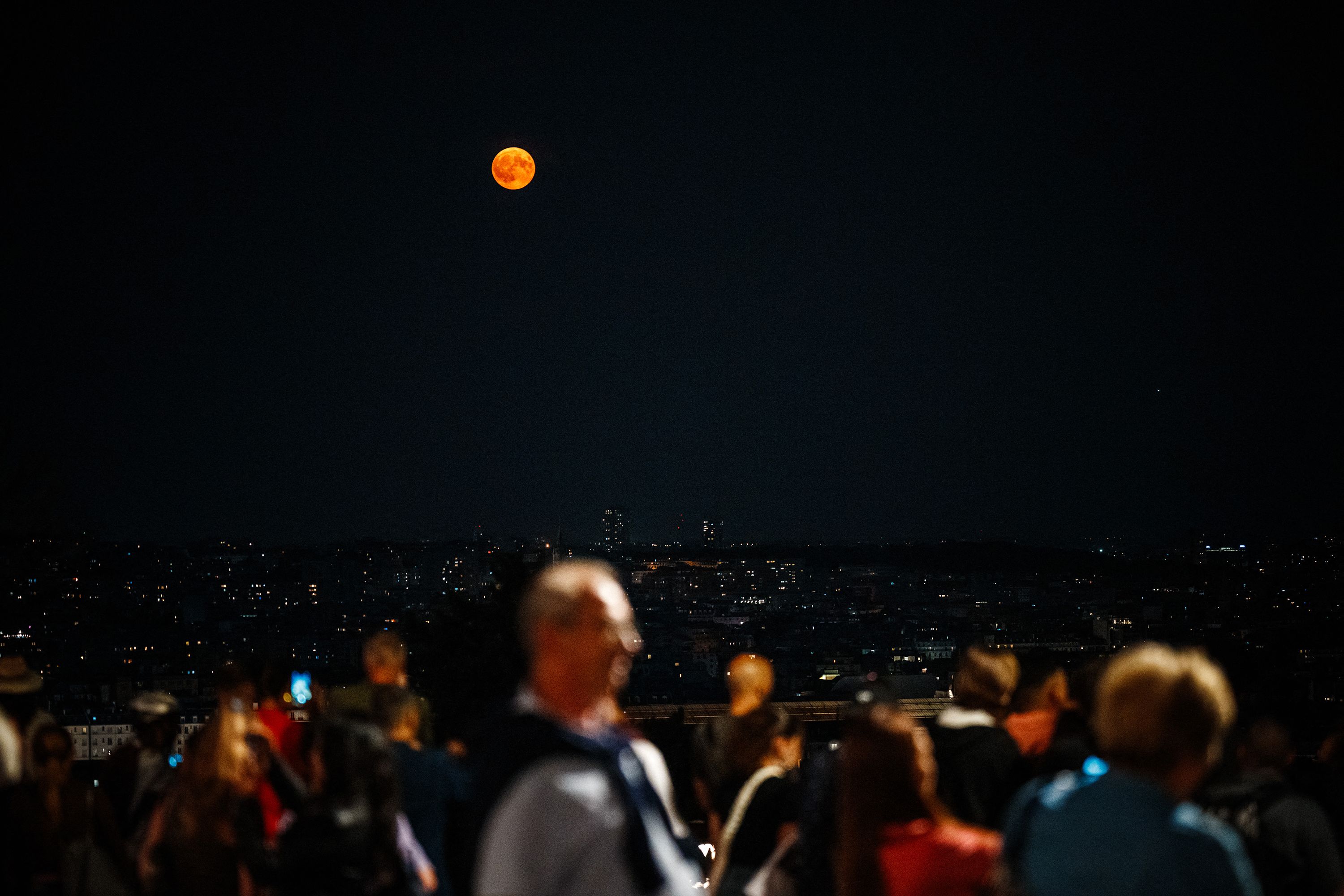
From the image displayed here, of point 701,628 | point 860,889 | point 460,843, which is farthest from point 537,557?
point 860,889

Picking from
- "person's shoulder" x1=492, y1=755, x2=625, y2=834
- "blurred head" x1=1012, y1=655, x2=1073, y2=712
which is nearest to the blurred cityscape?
"blurred head" x1=1012, y1=655, x2=1073, y2=712

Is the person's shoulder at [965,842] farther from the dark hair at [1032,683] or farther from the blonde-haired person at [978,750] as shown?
the dark hair at [1032,683]

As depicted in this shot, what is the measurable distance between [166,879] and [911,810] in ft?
8.81

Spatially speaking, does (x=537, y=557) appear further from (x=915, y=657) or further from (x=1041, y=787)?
(x=1041, y=787)

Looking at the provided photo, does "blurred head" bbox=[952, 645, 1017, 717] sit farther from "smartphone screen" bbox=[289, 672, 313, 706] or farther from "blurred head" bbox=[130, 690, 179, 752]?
"smartphone screen" bbox=[289, 672, 313, 706]

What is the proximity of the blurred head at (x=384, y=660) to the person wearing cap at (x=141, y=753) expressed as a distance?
103cm

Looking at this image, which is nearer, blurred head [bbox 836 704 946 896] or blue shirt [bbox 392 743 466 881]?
blurred head [bbox 836 704 946 896]

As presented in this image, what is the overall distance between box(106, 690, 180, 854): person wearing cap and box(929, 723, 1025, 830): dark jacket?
3573mm

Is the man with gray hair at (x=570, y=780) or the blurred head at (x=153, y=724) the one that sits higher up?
the man with gray hair at (x=570, y=780)

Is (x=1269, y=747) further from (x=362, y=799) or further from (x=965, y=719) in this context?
(x=362, y=799)

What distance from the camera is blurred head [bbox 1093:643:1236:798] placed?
2.37 m

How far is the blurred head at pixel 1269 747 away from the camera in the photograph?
465cm

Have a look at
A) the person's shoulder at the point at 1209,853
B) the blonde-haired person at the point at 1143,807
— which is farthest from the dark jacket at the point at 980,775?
the person's shoulder at the point at 1209,853

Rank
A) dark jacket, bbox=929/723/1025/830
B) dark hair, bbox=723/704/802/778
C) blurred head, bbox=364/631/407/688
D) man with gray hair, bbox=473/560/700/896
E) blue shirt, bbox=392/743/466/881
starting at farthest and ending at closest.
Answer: blurred head, bbox=364/631/407/688 < dark jacket, bbox=929/723/1025/830 < blue shirt, bbox=392/743/466/881 < dark hair, bbox=723/704/802/778 < man with gray hair, bbox=473/560/700/896
